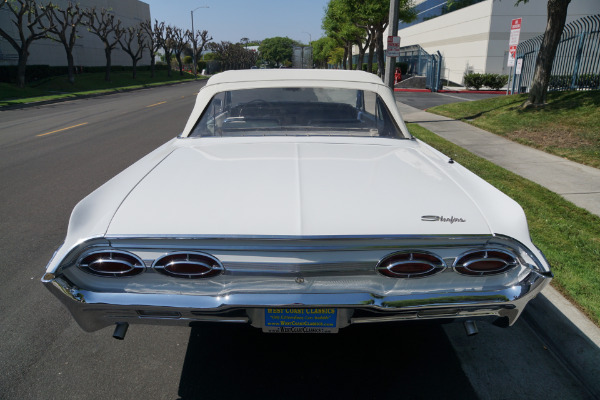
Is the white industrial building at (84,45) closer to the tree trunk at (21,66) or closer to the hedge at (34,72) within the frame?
the hedge at (34,72)

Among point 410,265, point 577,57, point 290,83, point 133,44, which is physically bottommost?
point 410,265

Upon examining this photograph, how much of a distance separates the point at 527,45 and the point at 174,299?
23.8 m

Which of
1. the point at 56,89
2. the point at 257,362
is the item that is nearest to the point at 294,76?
the point at 257,362

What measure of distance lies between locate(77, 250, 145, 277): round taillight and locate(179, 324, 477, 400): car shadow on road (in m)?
0.44

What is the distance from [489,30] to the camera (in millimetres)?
31719

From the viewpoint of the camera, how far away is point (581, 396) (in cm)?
246

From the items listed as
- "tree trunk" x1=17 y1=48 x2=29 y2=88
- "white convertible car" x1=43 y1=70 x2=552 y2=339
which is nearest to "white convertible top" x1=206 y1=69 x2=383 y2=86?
"white convertible car" x1=43 y1=70 x2=552 y2=339

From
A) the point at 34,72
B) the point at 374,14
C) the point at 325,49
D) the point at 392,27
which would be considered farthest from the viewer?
the point at 325,49

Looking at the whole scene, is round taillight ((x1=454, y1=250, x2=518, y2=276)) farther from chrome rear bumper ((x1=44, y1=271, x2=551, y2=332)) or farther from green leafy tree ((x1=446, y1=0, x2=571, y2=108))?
green leafy tree ((x1=446, y1=0, x2=571, y2=108))

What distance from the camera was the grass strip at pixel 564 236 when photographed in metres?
3.32

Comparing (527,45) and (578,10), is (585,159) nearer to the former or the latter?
(527,45)

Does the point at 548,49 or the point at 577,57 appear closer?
the point at 548,49

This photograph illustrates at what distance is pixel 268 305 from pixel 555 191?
5.50 m

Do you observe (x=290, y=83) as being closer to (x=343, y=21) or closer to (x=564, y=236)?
(x=564, y=236)
